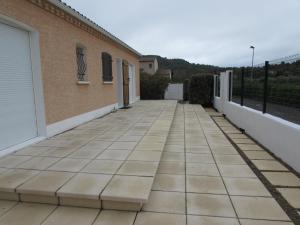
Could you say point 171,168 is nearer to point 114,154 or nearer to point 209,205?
point 114,154

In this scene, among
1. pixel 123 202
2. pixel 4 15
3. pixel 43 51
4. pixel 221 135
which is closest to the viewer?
pixel 123 202

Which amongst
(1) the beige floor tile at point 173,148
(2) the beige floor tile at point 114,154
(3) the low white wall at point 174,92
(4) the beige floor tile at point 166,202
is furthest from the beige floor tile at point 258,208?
(3) the low white wall at point 174,92

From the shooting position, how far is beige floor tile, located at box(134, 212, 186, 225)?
91.7 inches

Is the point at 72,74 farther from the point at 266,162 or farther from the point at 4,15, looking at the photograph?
the point at 266,162

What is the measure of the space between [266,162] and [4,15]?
4994 mm

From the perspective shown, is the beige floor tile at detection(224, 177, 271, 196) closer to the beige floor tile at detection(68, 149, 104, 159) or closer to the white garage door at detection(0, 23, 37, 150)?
the beige floor tile at detection(68, 149, 104, 159)

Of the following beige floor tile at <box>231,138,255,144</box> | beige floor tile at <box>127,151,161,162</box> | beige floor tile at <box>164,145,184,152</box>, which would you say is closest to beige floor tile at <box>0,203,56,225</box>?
beige floor tile at <box>127,151,161,162</box>

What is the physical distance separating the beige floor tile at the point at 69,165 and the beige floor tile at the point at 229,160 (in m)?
2.15

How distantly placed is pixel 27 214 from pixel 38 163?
3.71ft

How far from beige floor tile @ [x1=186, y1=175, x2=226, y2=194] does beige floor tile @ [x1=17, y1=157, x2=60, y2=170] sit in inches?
79.7

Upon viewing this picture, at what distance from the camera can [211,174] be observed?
343 cm

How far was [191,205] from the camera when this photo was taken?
262 cm

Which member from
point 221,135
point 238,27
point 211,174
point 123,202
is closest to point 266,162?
point 211,174

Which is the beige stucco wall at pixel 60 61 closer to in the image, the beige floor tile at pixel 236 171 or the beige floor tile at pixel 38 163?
the beige floor tile at pixel 38 163
